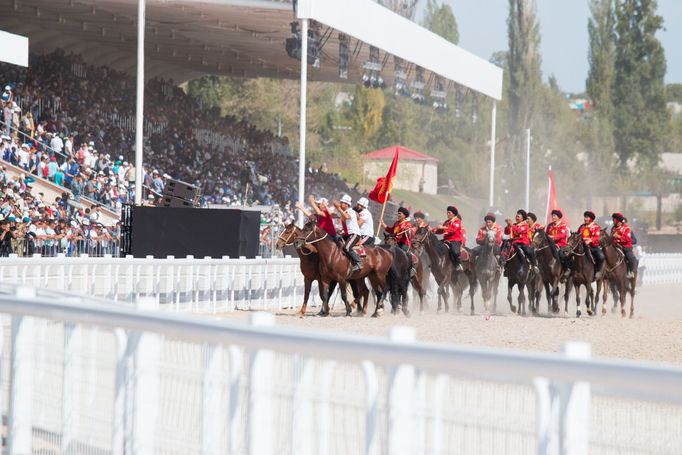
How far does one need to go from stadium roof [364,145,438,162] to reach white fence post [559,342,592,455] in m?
95.2

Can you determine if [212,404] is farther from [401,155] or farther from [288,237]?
[401,155]

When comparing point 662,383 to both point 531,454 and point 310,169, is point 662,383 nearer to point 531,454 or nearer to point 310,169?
point 531,454

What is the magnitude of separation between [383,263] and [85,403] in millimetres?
18500

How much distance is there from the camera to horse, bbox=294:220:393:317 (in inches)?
985

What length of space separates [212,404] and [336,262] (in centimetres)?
1849

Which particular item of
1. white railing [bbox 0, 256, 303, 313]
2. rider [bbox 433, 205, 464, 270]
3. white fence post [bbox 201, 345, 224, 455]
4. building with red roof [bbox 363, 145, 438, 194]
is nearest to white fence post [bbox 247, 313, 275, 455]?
white fence post [bbox 201, 345, 224, 455]

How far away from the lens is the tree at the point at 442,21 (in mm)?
111438

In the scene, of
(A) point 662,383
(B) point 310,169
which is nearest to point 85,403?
(A) point 662,383

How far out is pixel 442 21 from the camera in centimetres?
11169

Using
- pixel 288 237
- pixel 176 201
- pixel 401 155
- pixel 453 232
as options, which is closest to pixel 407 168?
pixel 401 155

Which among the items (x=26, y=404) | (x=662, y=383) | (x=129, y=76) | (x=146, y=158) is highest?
(x=129, y=76)

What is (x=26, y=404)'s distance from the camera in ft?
27.5

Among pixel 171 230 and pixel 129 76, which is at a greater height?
pixel 129 76

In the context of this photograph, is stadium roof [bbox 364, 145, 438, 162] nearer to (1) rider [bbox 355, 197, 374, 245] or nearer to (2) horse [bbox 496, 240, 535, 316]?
(2) horse [bbox 496, 240, 535, 316]
